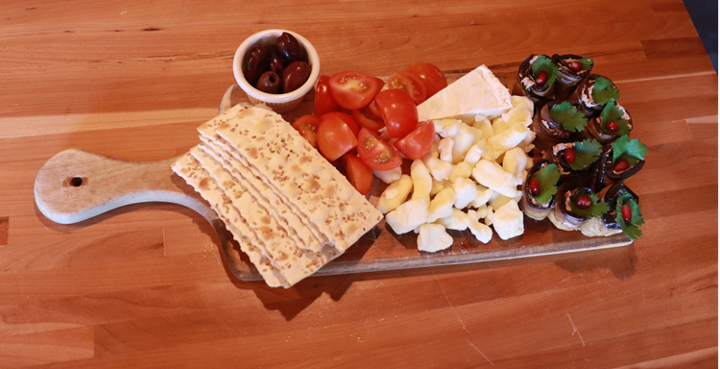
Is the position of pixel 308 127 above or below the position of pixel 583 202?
above

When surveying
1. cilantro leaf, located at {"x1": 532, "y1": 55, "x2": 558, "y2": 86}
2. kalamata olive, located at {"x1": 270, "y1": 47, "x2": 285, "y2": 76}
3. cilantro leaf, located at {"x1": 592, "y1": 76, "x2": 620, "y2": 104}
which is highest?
kalamata olive, located at {"x1": 270, "y1": 47, "x2": 285, "y2": 76}

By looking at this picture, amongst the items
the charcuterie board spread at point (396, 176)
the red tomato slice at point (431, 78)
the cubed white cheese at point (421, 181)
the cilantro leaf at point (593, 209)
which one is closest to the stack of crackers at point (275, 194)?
the charcuterie board spread at point (396, 176)

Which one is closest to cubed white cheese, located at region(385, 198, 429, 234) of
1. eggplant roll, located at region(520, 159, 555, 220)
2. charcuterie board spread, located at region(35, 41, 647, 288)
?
charcuterie board spread, located at region(35, 41, 647, 288)

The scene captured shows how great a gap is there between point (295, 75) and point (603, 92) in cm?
146

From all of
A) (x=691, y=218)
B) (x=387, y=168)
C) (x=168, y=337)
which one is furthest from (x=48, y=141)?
(x=691, y=218)

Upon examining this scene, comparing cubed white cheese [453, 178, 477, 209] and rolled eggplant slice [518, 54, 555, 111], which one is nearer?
cubed white cheese [453, 178, 477, 209]

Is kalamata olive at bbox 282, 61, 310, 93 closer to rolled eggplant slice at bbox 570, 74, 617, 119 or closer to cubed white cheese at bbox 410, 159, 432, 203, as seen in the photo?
cubed white cheese at bbox 410, 159, 432, 203

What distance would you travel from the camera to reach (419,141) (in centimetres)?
201

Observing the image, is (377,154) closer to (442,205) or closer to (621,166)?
(442,205)

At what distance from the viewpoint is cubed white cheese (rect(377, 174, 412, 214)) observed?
2.07 meters

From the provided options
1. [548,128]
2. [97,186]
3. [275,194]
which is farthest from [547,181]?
[97,186]

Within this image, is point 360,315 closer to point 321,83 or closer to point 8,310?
point 321,83

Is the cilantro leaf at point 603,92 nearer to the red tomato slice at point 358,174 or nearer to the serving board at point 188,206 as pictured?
the serving board at point 188,206

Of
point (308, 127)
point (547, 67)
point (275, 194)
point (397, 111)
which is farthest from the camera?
point (547, 67)
